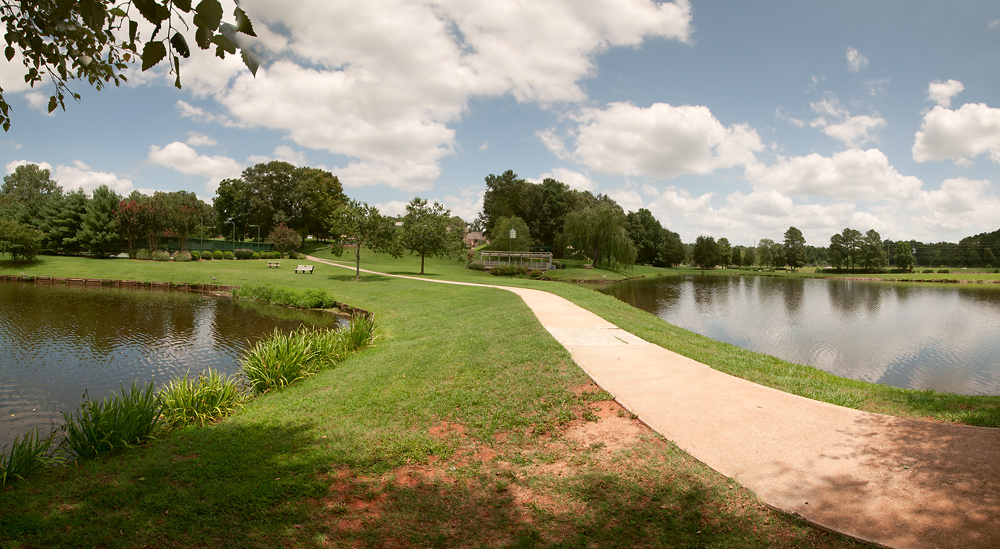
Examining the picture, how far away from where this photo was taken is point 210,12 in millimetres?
2307

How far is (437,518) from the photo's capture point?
3844 mm

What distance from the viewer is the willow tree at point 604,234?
5272 cm

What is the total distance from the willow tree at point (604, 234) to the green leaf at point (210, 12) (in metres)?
52.0

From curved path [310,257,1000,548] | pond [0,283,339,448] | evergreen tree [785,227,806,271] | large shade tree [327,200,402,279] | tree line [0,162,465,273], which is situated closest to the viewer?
curved path [310,257,1000,548]

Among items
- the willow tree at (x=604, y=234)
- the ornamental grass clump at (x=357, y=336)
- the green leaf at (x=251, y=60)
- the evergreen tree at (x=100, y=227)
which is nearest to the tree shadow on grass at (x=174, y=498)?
the green leaf at (x=251, y=60)

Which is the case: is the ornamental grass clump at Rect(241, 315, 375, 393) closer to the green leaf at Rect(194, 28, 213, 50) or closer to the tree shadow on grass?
the tree shadow on grass

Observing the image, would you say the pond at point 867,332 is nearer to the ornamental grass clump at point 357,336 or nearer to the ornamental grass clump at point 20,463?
the ornamental grass clump at point 357,336

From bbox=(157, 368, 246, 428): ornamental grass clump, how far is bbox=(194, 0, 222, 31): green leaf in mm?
6453

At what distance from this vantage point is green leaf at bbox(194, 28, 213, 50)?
2.58 metres

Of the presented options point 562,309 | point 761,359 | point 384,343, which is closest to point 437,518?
point 761,359

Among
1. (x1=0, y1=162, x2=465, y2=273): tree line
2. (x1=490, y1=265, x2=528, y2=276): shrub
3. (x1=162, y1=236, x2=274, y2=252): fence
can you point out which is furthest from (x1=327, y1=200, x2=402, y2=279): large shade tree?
(x1=162, y1=236, x2=274, y2=252): fence

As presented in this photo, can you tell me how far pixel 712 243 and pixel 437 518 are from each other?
312 feet

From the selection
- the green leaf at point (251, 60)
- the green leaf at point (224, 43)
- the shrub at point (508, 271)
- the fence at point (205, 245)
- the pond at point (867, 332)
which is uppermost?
the green leaf at point (224, 43)

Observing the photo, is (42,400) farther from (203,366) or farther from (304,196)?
(304,196)
